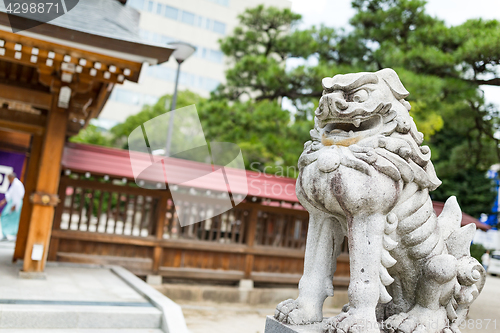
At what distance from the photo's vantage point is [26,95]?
19.1ft

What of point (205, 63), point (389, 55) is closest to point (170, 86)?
point (205, 63)

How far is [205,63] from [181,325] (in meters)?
31.9

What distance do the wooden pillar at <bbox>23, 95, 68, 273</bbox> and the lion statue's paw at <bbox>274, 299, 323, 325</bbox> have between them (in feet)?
13.4

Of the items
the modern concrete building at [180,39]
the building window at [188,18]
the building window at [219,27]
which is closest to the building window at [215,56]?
the modern concrete building at [180,39]

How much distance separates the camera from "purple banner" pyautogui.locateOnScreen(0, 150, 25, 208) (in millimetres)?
9109

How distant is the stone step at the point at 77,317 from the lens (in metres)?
3.98

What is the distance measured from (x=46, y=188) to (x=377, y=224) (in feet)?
15.6

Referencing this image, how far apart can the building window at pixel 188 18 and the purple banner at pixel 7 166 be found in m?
27.1

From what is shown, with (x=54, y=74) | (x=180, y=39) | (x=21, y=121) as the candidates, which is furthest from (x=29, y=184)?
Answer: (x=180, y=39)

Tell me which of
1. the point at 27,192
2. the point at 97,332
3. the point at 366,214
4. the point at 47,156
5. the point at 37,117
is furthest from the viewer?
the point at 27,192

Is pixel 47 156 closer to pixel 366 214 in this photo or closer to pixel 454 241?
pixel 366 214

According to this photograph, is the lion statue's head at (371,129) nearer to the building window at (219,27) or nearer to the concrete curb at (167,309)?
the concrete curb at (167,309)

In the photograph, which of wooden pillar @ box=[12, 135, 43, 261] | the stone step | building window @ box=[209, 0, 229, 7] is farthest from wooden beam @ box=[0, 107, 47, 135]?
building window @ box=[209, 0, 229, 7]

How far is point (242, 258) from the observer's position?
842 cm
